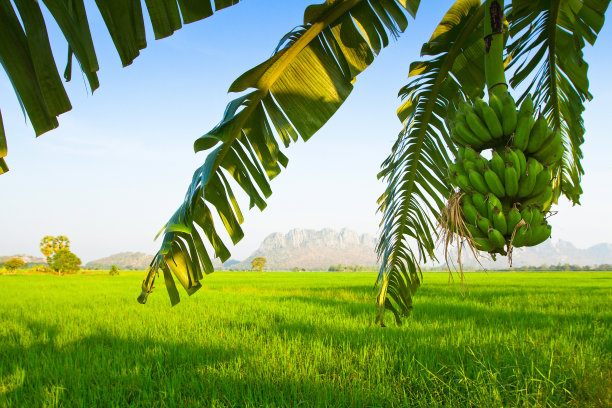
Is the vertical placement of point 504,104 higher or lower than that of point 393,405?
higher

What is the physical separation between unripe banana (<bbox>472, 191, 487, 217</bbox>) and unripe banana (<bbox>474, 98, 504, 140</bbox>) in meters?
0.25

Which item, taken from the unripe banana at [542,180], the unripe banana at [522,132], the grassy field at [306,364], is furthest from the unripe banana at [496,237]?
the unripe banana at [522,132]

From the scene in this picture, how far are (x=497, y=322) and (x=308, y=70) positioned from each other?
16.4 feet

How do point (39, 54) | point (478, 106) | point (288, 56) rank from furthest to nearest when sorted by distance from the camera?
point (288, 56), point (478, 106), point (39, 54)

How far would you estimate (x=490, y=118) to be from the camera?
1.19 meters

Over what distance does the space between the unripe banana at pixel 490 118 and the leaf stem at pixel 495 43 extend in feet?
0.30

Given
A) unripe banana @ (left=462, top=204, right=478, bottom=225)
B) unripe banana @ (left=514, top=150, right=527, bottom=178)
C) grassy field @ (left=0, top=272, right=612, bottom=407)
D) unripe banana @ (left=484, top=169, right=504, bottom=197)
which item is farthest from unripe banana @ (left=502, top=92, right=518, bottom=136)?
grassy field @ (left=0, top=272, right=612, bottom=407)

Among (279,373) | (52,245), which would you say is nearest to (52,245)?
(52,245)

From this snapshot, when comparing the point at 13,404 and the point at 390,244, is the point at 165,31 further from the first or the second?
the point at 13,404

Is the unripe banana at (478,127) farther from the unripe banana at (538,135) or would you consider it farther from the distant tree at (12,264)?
the distant tree at (12,264)

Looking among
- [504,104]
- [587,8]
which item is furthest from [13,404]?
[587,8]

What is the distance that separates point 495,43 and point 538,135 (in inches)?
13.9

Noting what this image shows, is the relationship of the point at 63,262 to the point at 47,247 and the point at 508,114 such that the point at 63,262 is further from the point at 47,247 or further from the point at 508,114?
the point at 508,114

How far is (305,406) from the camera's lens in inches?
92.6
